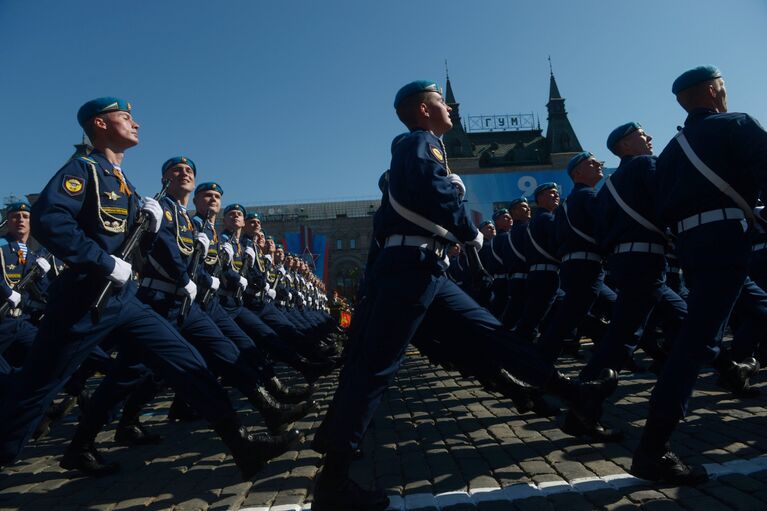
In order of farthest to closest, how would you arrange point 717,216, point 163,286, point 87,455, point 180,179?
→ 1. point 180,179
2. point 163,286
3. point 87,455
4. point 717,216

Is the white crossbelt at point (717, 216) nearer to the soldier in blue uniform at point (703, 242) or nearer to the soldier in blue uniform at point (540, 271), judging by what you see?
the soldier in blue uniform at point (703, 242)

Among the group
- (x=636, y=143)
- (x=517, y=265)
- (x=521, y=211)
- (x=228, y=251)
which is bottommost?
(x=517, y=265)

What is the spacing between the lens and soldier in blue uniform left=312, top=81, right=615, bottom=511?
258 cm

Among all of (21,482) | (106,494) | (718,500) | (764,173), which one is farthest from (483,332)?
(21,482)

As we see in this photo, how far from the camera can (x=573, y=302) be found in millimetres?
4988

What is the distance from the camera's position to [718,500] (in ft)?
7.82

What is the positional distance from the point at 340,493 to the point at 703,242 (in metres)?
2.20

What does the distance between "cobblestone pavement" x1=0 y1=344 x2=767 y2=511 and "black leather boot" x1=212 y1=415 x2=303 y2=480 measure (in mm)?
149

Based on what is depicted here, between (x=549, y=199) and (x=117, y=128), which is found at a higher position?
(x=117, y=128)

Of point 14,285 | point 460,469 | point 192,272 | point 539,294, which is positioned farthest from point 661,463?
point 14,285

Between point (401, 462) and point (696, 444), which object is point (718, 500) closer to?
point (696, 444)

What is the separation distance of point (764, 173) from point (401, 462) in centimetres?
255

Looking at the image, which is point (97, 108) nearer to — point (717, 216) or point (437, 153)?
point (437, 153)

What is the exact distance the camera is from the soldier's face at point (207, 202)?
19.1ft
